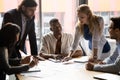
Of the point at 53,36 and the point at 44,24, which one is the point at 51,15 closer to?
the point at 44,24

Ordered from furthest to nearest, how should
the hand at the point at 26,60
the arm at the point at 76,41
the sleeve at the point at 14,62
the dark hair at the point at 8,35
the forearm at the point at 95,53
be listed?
the arm at the point at 76,41, the forearm at the point at 95,53, the hand at the point at 26,60, the sleeve at the point at 14,62, the dark hair at the point at 8,35

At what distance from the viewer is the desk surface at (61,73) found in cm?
242

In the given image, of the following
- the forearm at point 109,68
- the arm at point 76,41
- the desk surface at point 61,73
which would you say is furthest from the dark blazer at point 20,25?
the forearm at point 109,68

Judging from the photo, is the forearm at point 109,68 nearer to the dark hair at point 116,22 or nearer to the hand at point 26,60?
the dark hair at point 116,22

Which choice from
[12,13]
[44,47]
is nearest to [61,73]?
[12,13]

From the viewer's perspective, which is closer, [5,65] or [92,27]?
[5,65]

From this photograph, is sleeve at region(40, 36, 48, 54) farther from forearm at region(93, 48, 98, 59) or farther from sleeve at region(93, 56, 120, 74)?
sleeve at region(93, 56, 120, 74)

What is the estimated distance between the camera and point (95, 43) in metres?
3.16

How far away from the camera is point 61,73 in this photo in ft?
8.48

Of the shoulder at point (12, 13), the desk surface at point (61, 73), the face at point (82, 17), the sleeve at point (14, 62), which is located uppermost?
the shoulder at point (12, 13)

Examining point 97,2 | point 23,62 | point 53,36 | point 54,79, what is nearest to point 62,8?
point 97,2

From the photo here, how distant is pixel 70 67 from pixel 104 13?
7.14ft

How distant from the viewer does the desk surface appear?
2420 millimetres

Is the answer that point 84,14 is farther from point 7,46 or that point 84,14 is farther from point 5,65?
point 5,65
